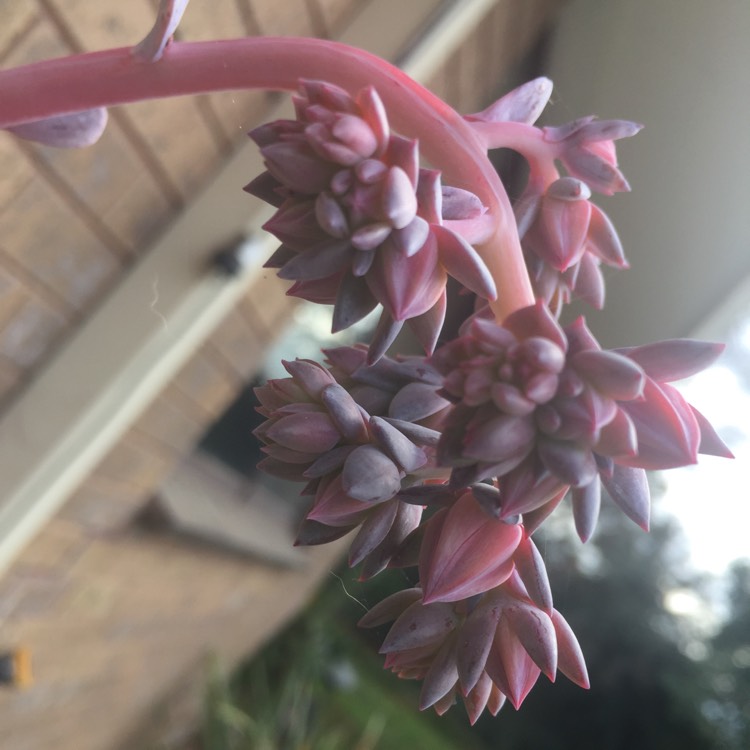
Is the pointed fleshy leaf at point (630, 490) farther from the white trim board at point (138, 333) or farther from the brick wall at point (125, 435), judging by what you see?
the white trim board at point (138, 333)

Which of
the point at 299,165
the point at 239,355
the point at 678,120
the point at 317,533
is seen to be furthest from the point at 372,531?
the point at 239,355

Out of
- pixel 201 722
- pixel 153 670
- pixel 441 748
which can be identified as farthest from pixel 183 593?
pixel 441 748

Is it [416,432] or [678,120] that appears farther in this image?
[678,120]

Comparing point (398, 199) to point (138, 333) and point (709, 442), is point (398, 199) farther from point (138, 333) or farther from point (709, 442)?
point (138, 333)

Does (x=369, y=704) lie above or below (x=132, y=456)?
below

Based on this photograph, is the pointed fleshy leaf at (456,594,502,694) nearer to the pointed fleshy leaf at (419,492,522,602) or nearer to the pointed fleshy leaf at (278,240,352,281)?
the pointed fleshy leaf at (419,492,522,602)

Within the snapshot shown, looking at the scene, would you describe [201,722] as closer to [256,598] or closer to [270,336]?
[256,598]

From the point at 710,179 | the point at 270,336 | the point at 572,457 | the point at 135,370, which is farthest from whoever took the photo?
the point at 270,336
